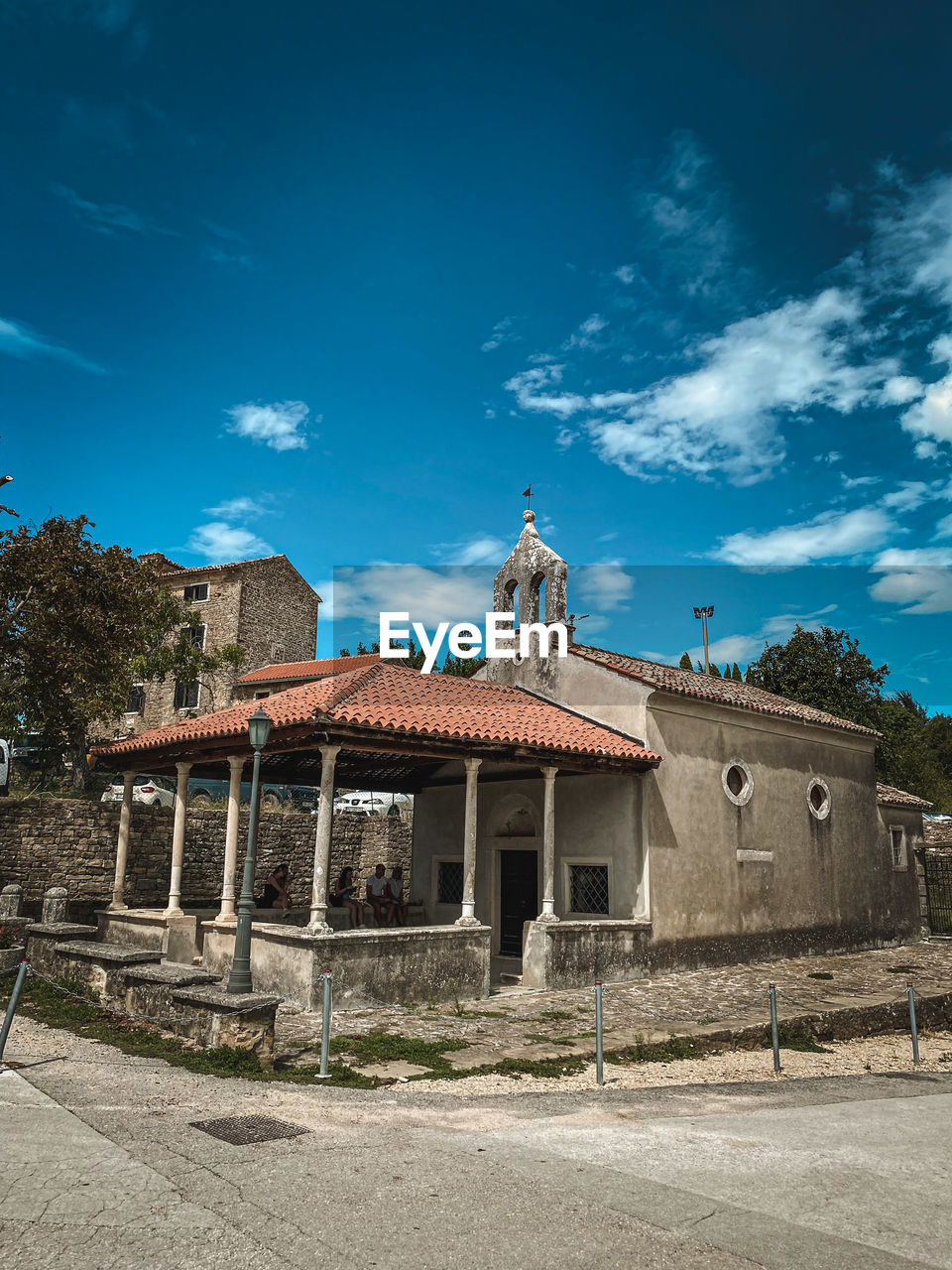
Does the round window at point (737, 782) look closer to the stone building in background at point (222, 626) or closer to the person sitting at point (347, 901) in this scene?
the person sitting at point (347, 901)

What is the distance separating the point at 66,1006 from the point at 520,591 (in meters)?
11.1

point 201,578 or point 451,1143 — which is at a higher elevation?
point 201,578

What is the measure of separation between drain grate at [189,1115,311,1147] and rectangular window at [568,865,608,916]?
31.6 ft

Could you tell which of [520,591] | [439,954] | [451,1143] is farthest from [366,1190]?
[520,591]

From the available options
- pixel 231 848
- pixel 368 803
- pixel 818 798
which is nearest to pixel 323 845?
pixel 231 848

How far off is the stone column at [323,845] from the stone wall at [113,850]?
7.02m

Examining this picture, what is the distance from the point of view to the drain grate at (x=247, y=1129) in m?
5.89

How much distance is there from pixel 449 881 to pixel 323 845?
7.05m

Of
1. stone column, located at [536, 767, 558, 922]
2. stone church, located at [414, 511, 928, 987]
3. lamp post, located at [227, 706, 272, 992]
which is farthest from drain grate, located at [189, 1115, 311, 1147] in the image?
stone column, located at [536, 767, 558, 922]

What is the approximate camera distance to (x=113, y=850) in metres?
18.7

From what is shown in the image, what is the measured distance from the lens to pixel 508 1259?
13.8 feet

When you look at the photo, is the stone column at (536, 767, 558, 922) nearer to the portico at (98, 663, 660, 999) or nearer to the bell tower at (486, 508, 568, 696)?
the portico at (98, 663, 660, 999)

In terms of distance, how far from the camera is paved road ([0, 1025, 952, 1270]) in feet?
14.0

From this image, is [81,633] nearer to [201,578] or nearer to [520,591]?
[520,591]
